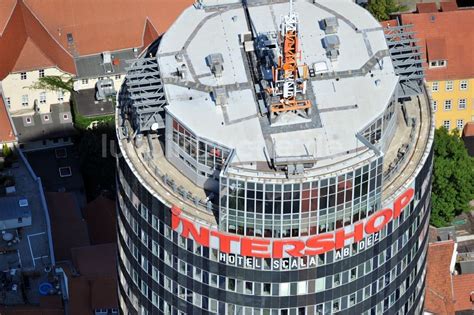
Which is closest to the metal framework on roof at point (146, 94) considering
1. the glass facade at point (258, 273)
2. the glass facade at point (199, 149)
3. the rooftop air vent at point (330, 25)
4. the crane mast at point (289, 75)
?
the glass facade at point (199, 149)

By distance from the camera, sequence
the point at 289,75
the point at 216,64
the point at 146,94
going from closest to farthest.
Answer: the point at 289,75, the point at 146,94, the point at 216,64

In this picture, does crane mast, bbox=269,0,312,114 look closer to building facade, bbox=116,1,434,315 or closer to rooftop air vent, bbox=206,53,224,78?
building facade, bbox=116,1,434,315

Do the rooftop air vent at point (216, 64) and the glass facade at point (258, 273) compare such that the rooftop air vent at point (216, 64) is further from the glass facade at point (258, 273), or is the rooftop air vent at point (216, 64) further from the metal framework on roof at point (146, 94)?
the glass facade at point (258, 273)

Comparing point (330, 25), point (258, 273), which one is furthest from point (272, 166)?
point (330, 25)

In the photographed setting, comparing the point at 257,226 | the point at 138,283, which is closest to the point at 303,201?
the point at 257,226

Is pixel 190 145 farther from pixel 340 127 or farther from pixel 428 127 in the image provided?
pixel 428 127

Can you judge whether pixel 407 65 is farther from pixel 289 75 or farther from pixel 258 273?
pixel 258 273
